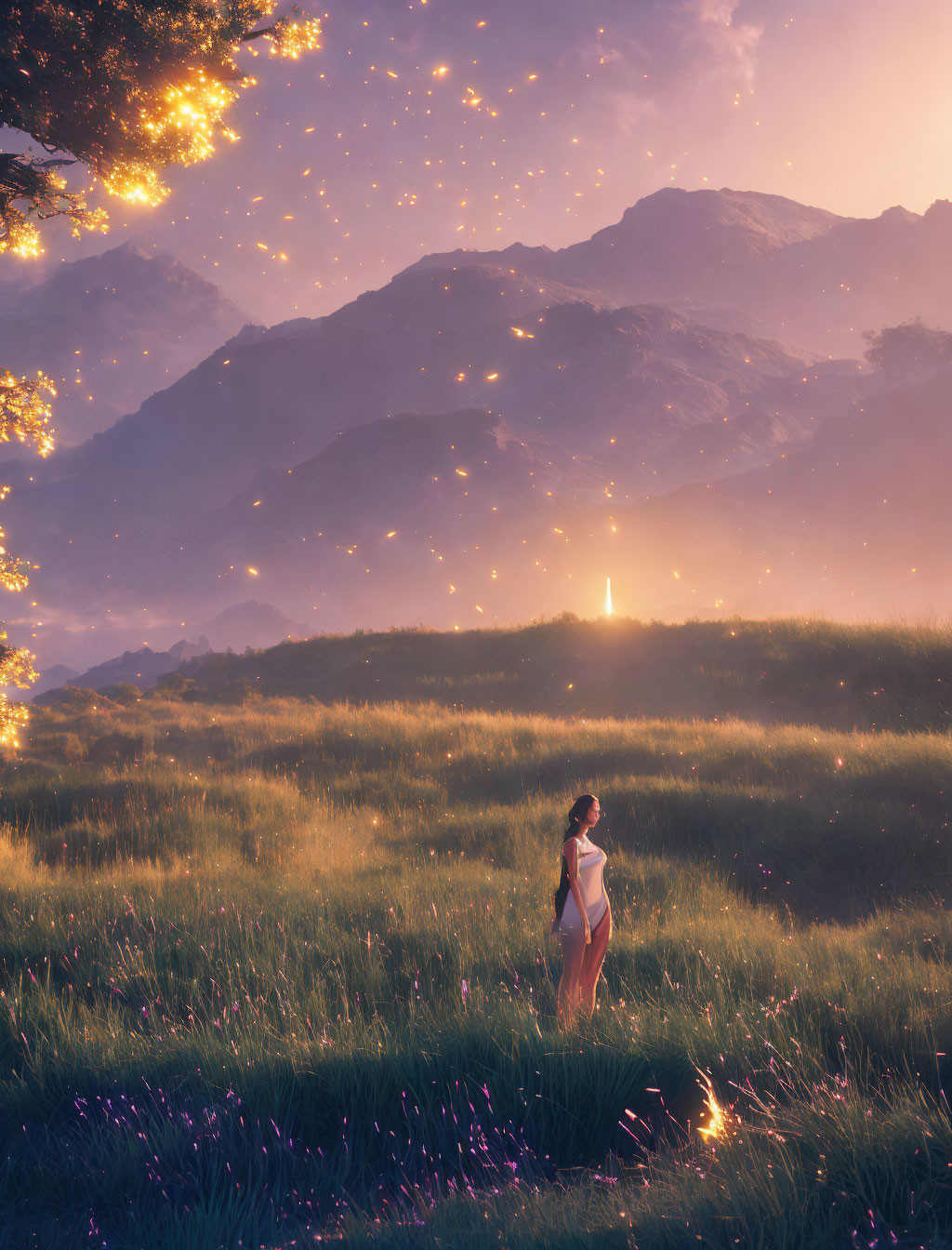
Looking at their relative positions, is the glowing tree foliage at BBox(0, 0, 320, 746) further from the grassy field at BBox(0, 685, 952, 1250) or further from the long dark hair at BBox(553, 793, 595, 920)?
the long dark hair at BBox(553, 793, 595, 920)

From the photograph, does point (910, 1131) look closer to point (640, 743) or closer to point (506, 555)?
point (640, 743)

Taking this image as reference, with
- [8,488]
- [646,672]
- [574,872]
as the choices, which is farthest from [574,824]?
[646,672]

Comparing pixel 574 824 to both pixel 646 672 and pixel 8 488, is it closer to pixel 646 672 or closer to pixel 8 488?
pixel 8 488

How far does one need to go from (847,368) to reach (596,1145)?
757 ft

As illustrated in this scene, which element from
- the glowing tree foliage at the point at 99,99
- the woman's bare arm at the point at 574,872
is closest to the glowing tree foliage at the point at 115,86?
the glowing tree foliage at the point at 99,99

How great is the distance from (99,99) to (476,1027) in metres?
8.27

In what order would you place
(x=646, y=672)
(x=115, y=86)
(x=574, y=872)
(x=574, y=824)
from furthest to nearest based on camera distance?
(x=646, y=672) < (x=115, y=86) < (x=574, y=824) < (x=574, y=872)

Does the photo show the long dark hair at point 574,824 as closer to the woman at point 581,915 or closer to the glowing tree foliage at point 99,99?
the woman at point 581,915

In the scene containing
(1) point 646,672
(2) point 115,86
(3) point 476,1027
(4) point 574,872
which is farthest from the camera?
(1) point 646,672

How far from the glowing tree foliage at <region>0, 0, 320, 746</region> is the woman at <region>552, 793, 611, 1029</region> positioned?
6.06m

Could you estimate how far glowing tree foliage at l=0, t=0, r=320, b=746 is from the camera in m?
5.98

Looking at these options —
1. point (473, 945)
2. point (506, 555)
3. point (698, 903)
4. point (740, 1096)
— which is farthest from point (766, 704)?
point (506, 555)

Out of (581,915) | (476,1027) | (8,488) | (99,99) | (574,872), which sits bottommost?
(476,1027)

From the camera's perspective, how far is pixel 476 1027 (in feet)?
10.6
